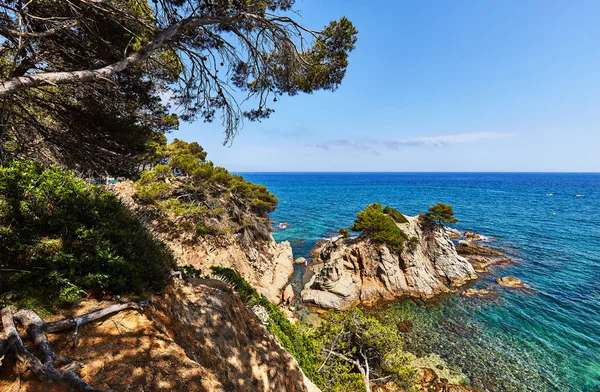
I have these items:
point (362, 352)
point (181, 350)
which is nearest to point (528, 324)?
point (362, 352)

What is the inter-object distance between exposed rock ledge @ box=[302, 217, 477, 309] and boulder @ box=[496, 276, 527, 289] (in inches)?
77.7

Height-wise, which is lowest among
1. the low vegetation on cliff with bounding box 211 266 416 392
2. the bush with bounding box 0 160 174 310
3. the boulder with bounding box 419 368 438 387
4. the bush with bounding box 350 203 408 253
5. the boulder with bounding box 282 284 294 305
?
the boulder with bounding box 419 368 438 387

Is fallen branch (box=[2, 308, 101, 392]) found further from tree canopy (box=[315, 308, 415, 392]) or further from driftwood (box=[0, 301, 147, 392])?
tree canopy (box=[315, 308, 415, 392])

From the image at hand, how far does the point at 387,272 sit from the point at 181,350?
20.3 meters

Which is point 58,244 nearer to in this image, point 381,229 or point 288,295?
point 288,295

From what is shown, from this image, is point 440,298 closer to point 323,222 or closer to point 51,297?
point 51,297

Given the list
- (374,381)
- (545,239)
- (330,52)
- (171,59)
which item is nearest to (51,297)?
(171,59)

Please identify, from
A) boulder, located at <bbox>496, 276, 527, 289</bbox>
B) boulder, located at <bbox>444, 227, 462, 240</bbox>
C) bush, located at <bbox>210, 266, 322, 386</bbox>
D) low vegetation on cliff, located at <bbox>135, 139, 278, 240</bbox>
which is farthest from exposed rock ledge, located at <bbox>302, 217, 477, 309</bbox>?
boulder, located at <bbox>444, 227, 462, 240</bbox>

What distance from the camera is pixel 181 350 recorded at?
13.2 ft

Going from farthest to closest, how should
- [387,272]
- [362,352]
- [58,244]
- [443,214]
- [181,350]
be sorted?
1. [443,214]
2. [387,272]
3. [362,352]
4. [58,244]
5. [181,350]

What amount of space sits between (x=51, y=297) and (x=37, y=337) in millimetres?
999

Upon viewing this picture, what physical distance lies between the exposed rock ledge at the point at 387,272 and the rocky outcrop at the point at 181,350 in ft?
45.1

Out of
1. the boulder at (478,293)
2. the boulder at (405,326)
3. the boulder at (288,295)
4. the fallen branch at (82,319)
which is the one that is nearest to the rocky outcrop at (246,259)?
the boulder at (288,295)

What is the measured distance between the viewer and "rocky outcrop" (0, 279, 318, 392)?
3238 millimetres
